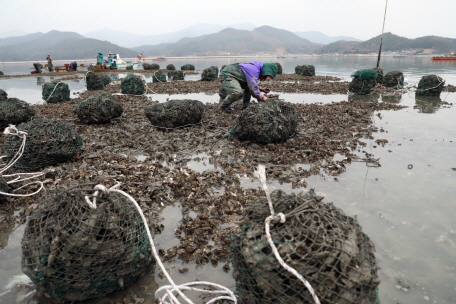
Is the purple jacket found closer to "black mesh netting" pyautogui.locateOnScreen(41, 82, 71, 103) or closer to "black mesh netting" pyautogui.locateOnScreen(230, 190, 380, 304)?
"black mesh netting" pyautogui.locateOnScreen(230, 190, 380, 304)

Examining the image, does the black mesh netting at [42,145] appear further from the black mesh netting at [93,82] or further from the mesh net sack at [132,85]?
the black mesh netting at [93,82]

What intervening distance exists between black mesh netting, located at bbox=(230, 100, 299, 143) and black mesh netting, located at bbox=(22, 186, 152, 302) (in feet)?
11.2

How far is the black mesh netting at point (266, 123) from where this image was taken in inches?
203

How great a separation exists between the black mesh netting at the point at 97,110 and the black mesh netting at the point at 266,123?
352 centimetres

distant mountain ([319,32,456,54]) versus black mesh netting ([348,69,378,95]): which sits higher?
distant mountain ([319,32,456,54])

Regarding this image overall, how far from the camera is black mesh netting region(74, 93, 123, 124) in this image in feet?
22.2

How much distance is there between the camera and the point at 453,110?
8.20 metres

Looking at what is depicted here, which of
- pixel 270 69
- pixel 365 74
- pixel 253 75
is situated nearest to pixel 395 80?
pixel 365 74

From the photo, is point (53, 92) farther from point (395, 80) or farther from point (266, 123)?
point (395, 80)

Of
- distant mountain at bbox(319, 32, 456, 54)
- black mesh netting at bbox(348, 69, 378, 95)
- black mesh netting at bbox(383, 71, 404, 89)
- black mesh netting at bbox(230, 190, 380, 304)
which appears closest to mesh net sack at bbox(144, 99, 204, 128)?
black mesh netting at bbox(230, 190, 380, 304)

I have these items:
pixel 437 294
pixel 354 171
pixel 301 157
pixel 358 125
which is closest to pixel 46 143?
pixel 301 157

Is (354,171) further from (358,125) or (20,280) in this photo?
(20,280)

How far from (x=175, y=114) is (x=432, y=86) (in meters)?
10.4

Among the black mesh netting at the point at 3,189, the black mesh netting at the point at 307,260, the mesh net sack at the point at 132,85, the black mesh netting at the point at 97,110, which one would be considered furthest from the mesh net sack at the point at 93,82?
the black mesh netting at the point at 307,260
